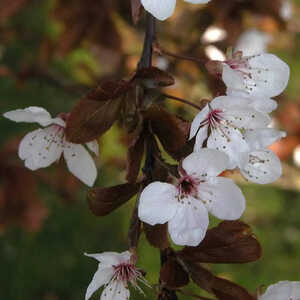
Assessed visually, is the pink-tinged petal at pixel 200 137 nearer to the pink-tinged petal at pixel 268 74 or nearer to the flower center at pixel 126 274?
the pink-tinged petal at pixel 268 74

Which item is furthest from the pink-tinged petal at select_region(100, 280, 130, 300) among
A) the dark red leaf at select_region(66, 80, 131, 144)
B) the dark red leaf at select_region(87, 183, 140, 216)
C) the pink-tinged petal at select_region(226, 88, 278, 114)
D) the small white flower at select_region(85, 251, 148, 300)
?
the pink-tinged petal at select_region(226, 88, 278, 114)

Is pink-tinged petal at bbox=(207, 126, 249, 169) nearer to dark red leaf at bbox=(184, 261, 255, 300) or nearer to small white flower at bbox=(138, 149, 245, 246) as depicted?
small white flower at bbox=(138, 149, 245, 246)

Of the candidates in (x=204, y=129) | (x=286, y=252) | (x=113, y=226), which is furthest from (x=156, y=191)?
(x=286, y=252)

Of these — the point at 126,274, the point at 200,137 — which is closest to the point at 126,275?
the point at 126,274

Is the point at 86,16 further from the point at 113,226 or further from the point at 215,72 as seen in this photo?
the point at 113,226

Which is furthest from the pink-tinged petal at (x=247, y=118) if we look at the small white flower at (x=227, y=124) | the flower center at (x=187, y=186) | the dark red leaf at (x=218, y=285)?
the dark red leaf at (x=218, y=285)

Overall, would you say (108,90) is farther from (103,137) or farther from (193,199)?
(103,137)
